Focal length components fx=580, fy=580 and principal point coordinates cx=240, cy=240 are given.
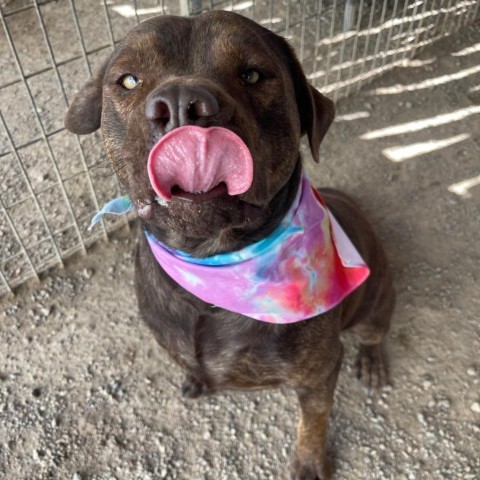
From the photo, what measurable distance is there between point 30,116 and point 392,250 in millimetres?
2573

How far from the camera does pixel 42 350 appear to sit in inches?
125

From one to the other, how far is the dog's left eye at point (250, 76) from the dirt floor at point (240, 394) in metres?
1.70

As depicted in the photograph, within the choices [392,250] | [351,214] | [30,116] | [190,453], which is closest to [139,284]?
[190,453]

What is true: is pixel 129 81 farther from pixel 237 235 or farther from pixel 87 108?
pixel 237 235

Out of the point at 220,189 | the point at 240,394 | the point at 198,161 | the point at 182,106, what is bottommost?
the point at 240,394

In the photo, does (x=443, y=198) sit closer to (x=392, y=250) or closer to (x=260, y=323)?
(x=392, y=250)

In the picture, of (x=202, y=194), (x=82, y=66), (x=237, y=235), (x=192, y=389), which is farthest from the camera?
(x=82, y=66)

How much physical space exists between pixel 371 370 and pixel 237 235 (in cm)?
128

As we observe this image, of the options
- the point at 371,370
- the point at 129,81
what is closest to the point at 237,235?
the point at 129,81

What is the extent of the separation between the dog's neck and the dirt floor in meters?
1.13

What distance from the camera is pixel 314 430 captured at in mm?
2545

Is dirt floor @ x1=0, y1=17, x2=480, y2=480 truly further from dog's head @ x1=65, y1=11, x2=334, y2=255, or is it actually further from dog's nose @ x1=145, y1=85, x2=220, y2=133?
dog's nose @ x1=145, y1=85, x2=220, y2=133

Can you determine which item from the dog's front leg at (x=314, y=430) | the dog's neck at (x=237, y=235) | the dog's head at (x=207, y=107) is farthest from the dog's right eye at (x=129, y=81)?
the dog's front leg at (x=314, y=430)

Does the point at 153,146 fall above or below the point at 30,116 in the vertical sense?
above
